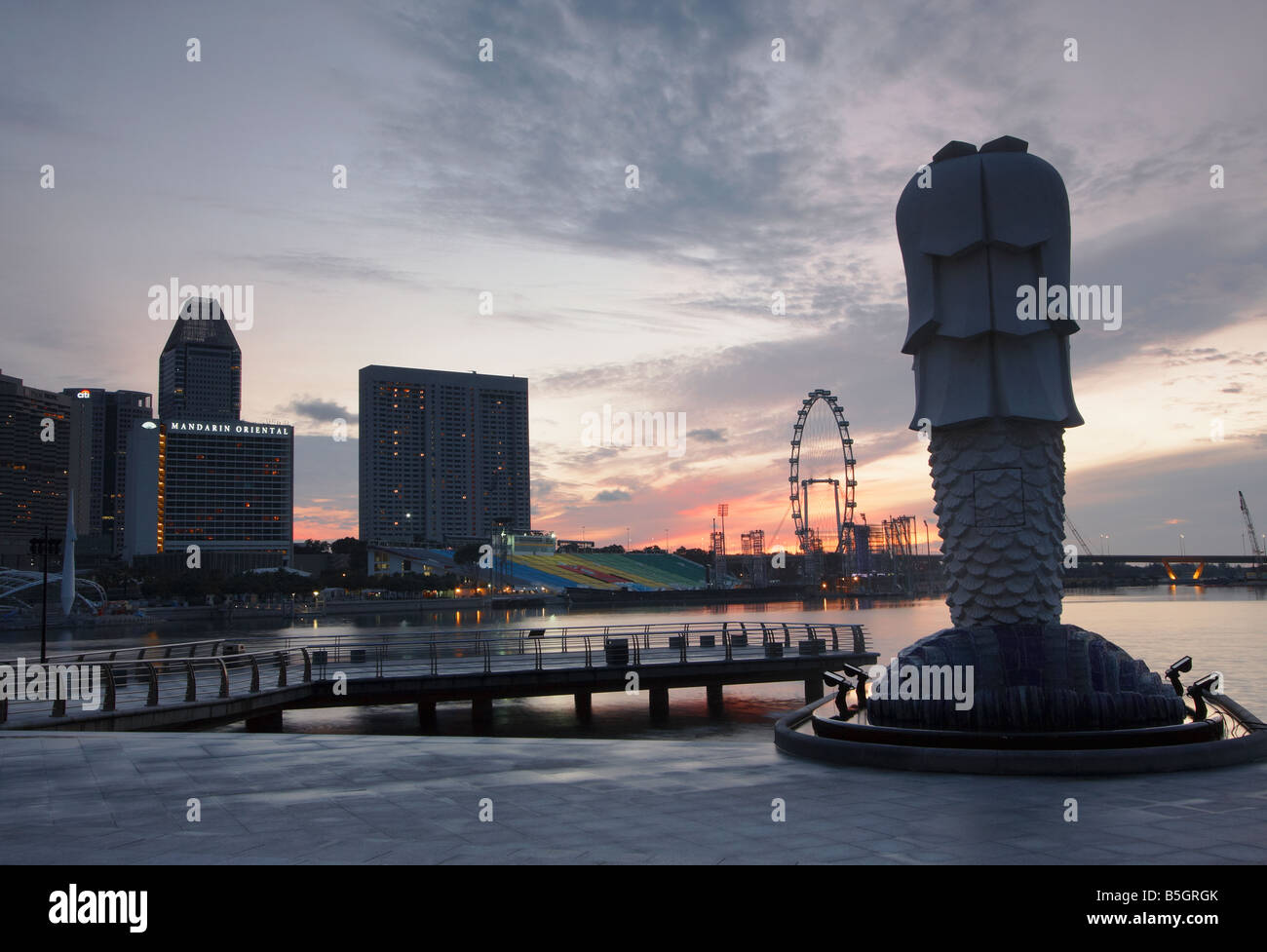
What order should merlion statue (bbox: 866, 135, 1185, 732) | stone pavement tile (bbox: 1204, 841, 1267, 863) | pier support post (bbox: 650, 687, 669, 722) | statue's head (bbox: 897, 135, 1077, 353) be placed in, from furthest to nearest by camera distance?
pier support post (bbox: 650, 687, 669, 722)
statue's head (bbox: 897, 135, 1077, 353)
merlion statue (bbox: 866, 135, 1185, 732)
stone pavement tile (bbox: 1204, 841, 1267, 863)

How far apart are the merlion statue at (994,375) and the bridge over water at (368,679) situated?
15.1 meters

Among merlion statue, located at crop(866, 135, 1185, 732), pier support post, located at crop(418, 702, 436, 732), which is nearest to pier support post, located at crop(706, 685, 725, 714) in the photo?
pier support post, located at crop(418, 702, 436, 732)

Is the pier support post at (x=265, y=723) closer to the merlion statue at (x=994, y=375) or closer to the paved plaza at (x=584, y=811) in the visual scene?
the paved plaza at (x=584, y=811)

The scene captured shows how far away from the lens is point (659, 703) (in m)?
31.2

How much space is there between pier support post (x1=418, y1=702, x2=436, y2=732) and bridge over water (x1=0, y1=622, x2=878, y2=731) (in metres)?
0.04

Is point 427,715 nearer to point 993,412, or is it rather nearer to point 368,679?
point 368,679

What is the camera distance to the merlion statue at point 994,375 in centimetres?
1622

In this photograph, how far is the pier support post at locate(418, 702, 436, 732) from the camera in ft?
94.2

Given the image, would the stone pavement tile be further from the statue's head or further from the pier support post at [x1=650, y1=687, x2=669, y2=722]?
the pier support post at [x1=650, y1=687, x2=669, y2=722]

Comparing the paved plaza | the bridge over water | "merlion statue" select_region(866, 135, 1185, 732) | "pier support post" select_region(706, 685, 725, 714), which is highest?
"merlion statue" select_region(866, 135, 1185, 732)
